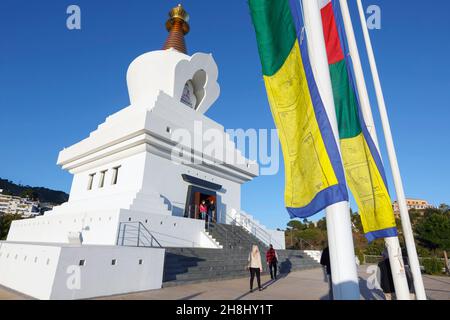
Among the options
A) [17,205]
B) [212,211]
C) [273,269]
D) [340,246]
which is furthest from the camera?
[17,205]

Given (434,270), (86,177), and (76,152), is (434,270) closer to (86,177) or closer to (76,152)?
(86,177)

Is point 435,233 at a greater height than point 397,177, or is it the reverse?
point 435,233

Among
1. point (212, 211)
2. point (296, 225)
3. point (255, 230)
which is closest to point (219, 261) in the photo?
point (212, 211)

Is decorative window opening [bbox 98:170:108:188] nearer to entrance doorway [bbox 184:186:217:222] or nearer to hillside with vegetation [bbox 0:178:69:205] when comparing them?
entrance doorway [bbox 184:186:217:222]

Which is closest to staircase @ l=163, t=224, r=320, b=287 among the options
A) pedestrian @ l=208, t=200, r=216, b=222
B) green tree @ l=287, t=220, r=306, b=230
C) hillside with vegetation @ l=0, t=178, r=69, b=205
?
pedestrian @ l=208, t=200, r=216, b=222

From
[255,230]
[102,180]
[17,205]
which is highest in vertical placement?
[17,205]

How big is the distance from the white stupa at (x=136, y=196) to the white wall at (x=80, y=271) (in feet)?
0.08

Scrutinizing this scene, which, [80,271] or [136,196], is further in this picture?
[136,196]

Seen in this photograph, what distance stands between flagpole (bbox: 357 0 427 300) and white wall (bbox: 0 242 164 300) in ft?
21.5

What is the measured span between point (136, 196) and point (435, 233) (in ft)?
123

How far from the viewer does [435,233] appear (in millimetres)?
33375

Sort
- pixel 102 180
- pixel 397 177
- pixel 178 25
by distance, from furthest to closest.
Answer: pixel 178 25
pixel 102 180
pixel 397 177

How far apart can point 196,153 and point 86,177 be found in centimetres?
748

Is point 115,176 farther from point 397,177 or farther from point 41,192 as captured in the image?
point 41,192
